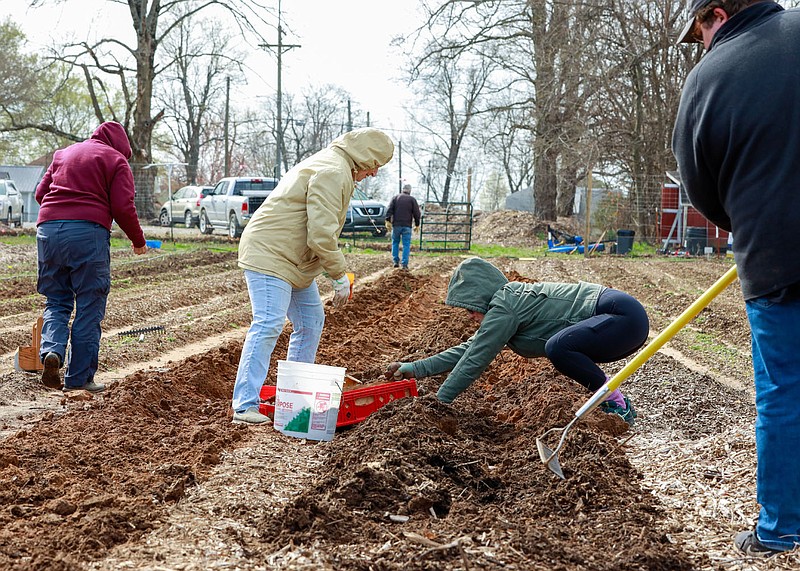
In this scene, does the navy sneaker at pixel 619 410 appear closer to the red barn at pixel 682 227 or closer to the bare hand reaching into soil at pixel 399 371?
the bare hand reaching into soil at pixel 399 371

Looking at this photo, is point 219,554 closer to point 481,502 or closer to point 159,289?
point 481,502

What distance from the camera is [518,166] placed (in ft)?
230

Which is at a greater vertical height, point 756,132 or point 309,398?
point 756,132

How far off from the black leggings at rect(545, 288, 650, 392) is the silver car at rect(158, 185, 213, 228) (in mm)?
26249

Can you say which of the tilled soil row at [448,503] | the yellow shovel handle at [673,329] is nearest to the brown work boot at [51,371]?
the tilled soil row at [448,503]

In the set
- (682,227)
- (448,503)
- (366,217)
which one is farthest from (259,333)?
(682,227)

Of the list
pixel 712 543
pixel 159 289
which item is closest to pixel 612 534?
pixel 712 543

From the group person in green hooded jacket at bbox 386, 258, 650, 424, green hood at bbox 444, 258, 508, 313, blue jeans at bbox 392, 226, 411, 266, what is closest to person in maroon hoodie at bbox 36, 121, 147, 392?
person in green hooded jacket at bbox 386, 258, 650, 424

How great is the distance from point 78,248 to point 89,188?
0.48m

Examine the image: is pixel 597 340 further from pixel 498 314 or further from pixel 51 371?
pixel 51 371

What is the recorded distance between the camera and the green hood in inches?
199

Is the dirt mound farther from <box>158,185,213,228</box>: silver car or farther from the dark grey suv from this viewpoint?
<box>158,185,213,228</box>: silver car

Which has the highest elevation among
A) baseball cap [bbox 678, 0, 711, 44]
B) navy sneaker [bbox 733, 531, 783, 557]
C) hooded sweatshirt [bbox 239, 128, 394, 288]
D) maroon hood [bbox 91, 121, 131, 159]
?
baseball cap [bbox 678, 0, 711, 44]

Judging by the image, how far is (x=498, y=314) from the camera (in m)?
5.03
